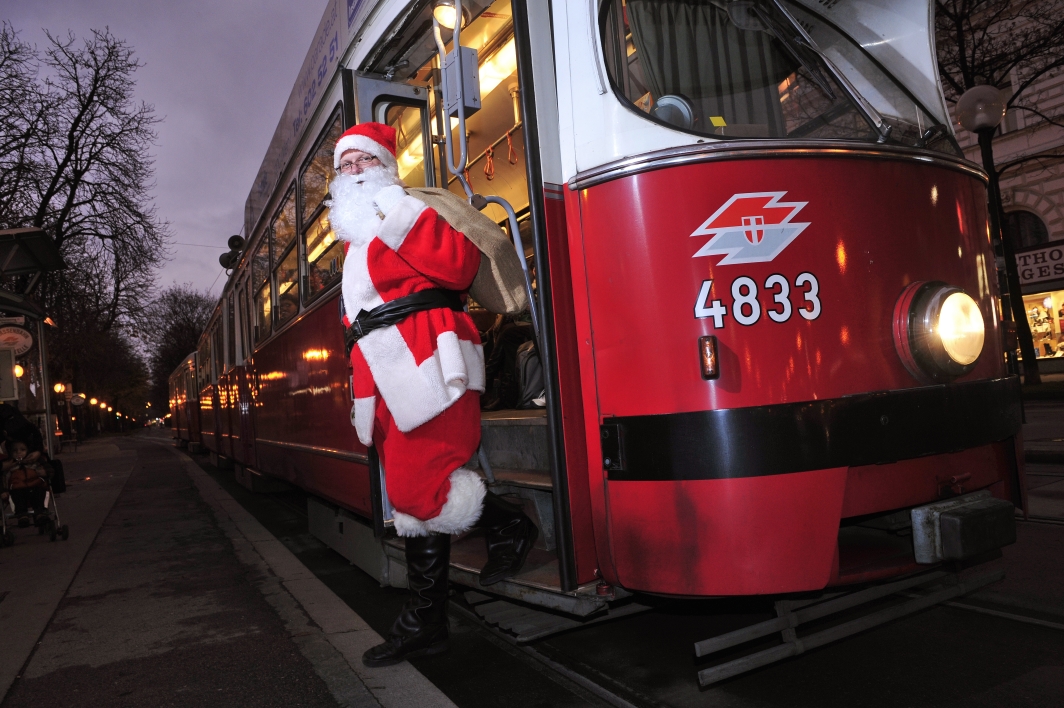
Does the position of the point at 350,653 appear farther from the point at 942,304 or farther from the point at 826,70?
the point at 826,70

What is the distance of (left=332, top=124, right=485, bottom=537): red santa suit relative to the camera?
289 cm

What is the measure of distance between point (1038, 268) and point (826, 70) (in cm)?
1991

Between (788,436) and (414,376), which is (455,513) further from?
(788,436)

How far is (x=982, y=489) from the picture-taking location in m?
2.77

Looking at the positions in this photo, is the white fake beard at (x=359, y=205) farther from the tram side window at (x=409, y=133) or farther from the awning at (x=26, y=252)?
the awning at (x=26, y=252)

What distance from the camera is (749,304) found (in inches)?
96.1

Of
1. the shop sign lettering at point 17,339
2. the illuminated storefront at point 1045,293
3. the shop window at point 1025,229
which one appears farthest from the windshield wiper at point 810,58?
the shop window at point 1025,229

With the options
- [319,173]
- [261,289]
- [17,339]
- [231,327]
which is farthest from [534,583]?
[17,339]

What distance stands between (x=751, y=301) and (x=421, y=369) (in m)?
1.18

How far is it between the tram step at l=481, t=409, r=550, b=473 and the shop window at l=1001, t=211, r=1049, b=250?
1976 cm

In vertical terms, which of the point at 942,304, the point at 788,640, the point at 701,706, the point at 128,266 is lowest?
the point at 701,706

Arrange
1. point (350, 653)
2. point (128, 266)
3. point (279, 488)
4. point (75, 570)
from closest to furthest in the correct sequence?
point (350, 653), point (75, 570), point (279, 488), point (128, 266)

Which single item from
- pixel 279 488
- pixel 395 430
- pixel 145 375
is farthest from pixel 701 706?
pixel 145 375

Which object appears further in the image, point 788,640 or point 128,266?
point 128,266
